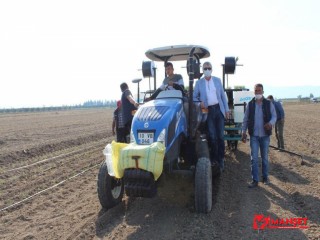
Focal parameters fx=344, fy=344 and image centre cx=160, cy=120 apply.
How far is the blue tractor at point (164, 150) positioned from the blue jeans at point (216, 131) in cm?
27

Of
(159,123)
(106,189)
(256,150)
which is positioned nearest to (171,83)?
(159,123)

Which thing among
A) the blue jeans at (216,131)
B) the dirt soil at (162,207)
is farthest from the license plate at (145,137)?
the blue jeans at (216,131)

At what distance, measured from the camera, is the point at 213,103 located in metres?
6.32

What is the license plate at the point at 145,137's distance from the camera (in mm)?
5016

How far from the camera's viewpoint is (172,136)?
5160mm

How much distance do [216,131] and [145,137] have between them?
1936 millimetres

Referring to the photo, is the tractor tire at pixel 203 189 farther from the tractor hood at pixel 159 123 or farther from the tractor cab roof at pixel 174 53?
the tractor cab roof at pixel 174 53

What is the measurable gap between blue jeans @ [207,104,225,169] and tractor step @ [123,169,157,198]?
215 centimetres

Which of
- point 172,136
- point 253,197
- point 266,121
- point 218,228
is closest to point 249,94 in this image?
point 266,121

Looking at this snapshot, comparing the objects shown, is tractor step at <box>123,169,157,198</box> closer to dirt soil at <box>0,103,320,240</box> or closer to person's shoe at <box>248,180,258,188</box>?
dirt soil at <box>0,103,320,240</box>

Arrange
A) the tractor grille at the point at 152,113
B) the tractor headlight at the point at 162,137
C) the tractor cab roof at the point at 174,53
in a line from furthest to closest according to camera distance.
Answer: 1. the tractor cab roof at the point at 174,53
2. the tractor grille at the point at 152,113
3. the tractor headlight at the point at 162,137

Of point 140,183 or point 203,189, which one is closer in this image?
point 140,183

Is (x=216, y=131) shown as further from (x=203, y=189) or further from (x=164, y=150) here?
(x=164, y=150)

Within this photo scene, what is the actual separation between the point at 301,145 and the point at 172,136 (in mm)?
7947
